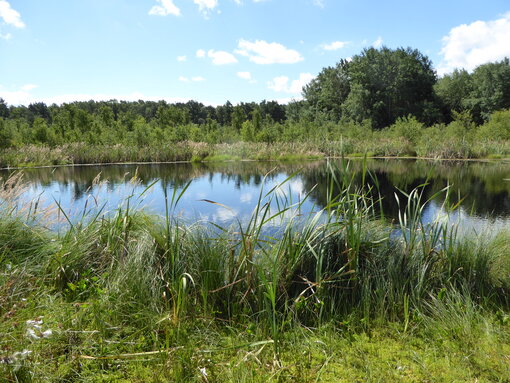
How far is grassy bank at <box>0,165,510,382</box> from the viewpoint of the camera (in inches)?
77.8

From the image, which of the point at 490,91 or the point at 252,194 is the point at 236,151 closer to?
the point at 252,194

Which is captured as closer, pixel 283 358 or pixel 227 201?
pixel 283 358

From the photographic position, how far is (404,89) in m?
46.0

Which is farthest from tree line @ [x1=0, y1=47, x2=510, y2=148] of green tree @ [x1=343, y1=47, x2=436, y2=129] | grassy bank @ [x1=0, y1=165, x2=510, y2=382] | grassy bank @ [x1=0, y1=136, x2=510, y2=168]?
grassy bank @ [x1=0, y1=165, x2=510, y2=382]

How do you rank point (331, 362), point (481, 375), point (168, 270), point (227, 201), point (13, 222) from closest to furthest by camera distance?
point (481, 375) → point (331, 362) → point (168, 270) → point (13, 222) → point (227, 201)

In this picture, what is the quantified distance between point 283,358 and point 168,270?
1166 mm

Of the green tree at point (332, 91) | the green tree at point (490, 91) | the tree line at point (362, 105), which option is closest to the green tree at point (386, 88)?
the tree line at point (362, 105)

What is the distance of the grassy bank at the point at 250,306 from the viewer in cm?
198

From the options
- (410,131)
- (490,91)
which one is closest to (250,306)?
(410,131)

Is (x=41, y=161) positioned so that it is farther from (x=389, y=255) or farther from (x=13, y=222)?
(x=389, y=255)

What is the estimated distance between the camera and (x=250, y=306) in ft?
8.32

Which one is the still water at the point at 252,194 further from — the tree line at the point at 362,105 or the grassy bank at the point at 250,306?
the tree line at the point at 362,105

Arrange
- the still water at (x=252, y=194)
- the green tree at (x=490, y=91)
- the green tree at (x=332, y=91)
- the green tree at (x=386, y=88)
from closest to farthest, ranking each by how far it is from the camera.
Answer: the still water at (x=252, y=194), the green tree at (x=490, y=91), the green tree at (x=386, y=88), the green tree at (x=332, y=91)

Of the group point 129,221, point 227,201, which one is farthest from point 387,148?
point 129,221
